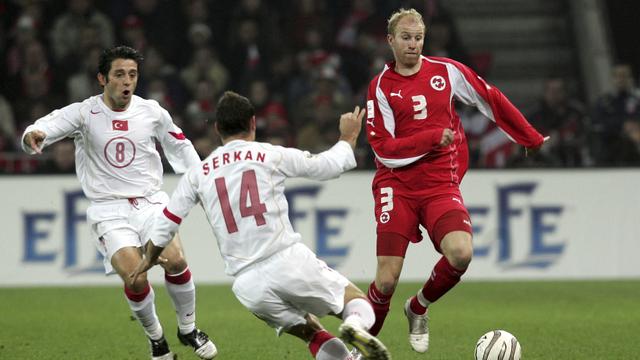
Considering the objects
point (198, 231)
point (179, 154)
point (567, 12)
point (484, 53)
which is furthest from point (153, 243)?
point (567, 12)

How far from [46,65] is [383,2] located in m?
4.64

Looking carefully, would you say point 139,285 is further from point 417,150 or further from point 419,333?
point 417,150

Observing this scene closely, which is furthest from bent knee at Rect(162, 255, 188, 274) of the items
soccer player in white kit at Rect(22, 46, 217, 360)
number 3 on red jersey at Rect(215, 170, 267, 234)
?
number 3 on red jersey at Rect(215, 170, 267, 234)

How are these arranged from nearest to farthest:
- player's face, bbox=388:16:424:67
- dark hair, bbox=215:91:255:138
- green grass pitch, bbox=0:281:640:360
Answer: dark hair, bbox=215:91:255:138 < player's face, bbox=388:16:424:67 < green grass pitch, bbox=0:281:640:360

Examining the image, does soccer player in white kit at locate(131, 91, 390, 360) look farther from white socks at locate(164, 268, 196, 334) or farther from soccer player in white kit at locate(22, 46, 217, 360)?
white socks at locate(164, 268, 196, 334)

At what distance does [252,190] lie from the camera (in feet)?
19.2

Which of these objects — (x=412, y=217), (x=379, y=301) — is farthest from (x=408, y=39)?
(x=379, y=301)

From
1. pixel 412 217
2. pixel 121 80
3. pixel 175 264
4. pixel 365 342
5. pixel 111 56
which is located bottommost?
pixel 365 342

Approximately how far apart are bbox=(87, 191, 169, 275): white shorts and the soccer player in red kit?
1508mm

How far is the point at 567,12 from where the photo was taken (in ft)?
55.7

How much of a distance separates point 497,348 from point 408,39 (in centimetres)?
200

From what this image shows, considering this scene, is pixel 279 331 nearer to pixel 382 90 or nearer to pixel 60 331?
pixel 382 90

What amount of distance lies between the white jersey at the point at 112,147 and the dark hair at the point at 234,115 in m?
1.56

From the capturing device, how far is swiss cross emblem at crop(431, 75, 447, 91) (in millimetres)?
7269
